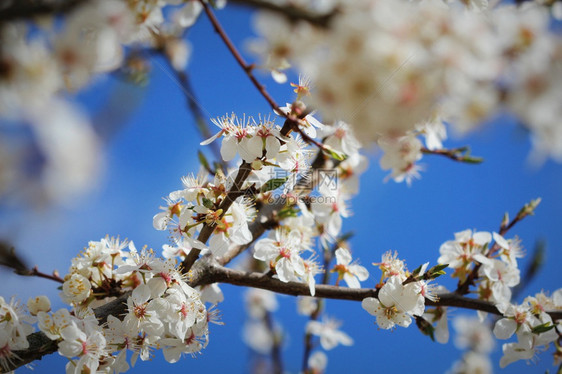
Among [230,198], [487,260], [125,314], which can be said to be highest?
[487,260]

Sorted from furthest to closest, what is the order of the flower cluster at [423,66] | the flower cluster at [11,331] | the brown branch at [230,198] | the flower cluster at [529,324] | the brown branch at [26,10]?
the flower cluster at [529,324], the brown branch at [230,198], the flower cluster at [11,331], the flower cluster at [423,66], the brown branch at [26,10]

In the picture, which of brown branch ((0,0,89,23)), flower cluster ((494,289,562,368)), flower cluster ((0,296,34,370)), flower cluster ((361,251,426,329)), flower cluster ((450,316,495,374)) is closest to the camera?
brown branch ((0,0,89,23))

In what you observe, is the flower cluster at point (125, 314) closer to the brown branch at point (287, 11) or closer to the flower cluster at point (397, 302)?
the flower cluster at point (397, 302)

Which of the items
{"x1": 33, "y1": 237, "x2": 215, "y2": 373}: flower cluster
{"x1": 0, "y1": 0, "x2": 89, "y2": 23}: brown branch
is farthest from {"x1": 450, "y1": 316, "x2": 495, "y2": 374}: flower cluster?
{"x1": 0, "y1": 0, "x2": 89, "y2": 23}: brown branch

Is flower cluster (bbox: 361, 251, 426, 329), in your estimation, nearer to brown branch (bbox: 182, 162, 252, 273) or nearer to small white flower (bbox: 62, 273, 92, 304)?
brown branch (bbox: 182, 162, 252, 273)

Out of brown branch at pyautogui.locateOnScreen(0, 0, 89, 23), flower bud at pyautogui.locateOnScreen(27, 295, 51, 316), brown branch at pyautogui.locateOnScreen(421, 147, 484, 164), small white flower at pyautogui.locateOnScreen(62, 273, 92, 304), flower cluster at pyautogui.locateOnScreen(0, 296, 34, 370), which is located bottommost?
flower cluster at pyautogui.locateOnScreen(0, 296, 34, 370)

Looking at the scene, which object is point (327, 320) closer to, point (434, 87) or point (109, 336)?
point (109, 336)

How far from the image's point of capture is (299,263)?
58.6 inches

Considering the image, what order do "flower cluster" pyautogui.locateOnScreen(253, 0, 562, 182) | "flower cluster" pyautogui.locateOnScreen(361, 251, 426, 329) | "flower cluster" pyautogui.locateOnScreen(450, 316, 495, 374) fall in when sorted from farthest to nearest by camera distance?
"flower cluster" pyautogui.locateOnScreen(450, 316, 495, 374), "flower cluster" pyautogui.locateOnScreen(361, 251, 426, 329), "flower cluster" pyautogui.locateOnScreen(253, 0, 562, 182)

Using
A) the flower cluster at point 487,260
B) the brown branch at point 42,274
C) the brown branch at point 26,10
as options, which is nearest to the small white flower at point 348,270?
the flower cluster at point 487,260

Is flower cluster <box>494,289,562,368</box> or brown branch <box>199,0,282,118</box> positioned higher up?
brown branch <box>199,0,282,118</box>

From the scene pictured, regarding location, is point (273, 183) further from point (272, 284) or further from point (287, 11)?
point (287, 11)

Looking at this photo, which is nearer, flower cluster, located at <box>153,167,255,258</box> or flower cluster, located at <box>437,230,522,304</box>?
flower cluster, located at <box>153,167,255,258</box>

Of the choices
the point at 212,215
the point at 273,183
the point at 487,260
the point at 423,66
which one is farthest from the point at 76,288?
the point at 487,260
